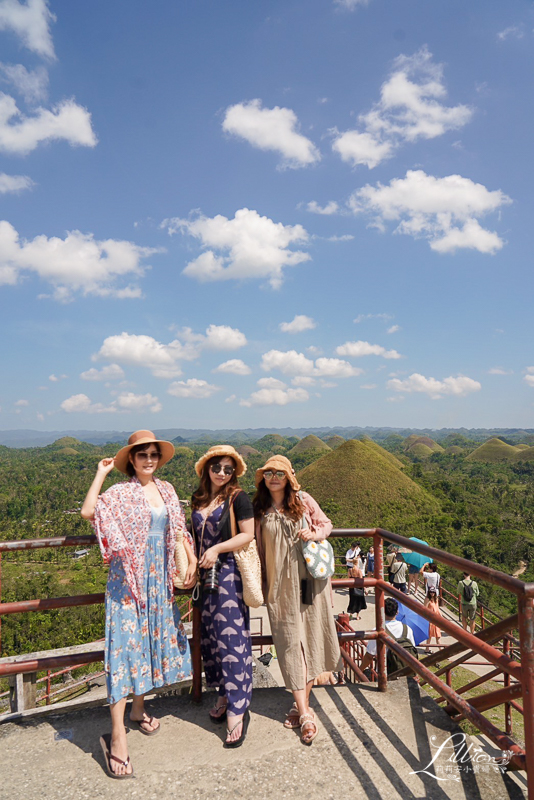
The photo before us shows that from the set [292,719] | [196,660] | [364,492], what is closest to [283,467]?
[196,660]

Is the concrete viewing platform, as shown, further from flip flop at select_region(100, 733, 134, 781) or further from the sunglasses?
the sunglasses

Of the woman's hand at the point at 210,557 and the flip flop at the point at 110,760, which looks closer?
the flip flop at the point at 110,760

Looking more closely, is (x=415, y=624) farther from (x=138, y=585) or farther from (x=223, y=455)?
(x=138, y=585)

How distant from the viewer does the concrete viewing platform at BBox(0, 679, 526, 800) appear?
2.07 meters

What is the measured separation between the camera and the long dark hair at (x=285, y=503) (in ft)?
8.73

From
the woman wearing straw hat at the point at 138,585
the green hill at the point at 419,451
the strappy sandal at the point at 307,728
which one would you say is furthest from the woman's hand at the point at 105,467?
the green hill at the point at 419,451

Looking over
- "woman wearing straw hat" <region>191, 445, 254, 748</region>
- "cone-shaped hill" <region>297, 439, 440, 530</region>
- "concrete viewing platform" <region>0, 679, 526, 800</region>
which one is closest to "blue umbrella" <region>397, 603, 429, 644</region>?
"concrete viewing platform" <region>0, 679, 526, 800</region>

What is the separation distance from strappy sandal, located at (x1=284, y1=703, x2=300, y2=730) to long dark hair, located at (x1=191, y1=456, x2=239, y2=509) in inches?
48.3

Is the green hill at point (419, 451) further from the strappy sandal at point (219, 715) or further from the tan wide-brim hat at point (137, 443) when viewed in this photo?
the tan wide-brim hat at point (137, 443)

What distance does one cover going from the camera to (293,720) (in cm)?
256

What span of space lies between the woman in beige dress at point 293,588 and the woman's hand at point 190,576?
0.40 metres

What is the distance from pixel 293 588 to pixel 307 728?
2.21 ft

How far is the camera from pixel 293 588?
8.56 feet

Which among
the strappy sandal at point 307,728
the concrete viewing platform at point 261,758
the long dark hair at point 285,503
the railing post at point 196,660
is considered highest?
the long dark hair at point 285,503
